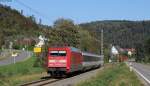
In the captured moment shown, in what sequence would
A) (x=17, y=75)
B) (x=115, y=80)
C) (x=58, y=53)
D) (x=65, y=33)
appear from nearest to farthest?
1. (x=115, y=80)
2. (x=17, y=75)
3. (x=58, y=53)
4. (x=65, y=33)

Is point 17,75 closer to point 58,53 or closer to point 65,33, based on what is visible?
point 58,53

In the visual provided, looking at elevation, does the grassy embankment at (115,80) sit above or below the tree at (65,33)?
below

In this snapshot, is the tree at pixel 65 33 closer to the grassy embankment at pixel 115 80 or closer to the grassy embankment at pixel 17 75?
the grassy embankment at pixel 17 75

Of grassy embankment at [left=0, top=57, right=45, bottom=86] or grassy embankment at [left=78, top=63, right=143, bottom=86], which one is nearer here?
grassy embankment at [left=78, top=63, right=143, bottom=86]

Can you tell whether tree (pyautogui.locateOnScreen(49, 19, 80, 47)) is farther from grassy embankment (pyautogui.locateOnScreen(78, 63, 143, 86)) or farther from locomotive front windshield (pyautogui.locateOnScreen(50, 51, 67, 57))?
grassy embankment (pyautogui.locateOnScreen(78, 63, 143, 86))

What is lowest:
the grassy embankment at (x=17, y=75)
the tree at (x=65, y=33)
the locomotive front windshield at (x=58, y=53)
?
the grassy embankment at (x=17, y=75)

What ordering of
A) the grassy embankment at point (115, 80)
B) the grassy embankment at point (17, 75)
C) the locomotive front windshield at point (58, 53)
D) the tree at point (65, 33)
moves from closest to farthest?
the grassy embankment at point (115, 80) < the grassy embankment at point (17, 75) < the locomotive front windshield at point (58, 53) < the tree at point (65, 33)

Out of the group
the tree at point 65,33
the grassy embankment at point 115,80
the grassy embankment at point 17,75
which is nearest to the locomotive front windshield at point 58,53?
the grassy embankment at point 17,75

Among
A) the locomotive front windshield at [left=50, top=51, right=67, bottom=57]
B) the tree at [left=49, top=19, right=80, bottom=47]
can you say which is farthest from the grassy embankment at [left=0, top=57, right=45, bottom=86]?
the tree at [left=49, top=19, right=80, bottom=47]

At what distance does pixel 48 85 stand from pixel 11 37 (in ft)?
347

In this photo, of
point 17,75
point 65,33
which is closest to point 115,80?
point 17,75

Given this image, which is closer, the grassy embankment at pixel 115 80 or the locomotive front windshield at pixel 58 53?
the grassy embankment at pixel 115 80

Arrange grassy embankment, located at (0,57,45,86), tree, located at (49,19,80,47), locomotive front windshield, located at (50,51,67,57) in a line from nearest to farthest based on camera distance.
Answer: grassy embankment, located at (0,57,45,86)
locomotive front windshield, located at (50,51,67,57)
tree, located at (49,19,80,47)

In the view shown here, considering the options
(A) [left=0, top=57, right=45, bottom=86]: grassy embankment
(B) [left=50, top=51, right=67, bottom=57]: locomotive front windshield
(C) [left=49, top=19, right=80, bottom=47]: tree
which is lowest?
(A) [left=0, top=57, right=45, bottom=86]: grassy embankment
